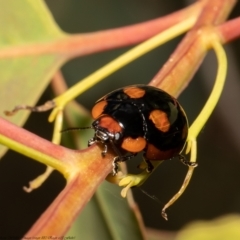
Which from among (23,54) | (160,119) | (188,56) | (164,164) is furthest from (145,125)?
(164,164)

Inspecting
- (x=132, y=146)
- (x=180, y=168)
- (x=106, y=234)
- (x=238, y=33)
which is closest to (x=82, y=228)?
(x=106, y=234)

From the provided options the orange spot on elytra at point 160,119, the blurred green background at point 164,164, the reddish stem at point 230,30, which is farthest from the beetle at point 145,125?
the blurred green background at point 164,164

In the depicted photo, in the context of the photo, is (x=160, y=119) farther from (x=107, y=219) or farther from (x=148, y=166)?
(x=107, y=219)

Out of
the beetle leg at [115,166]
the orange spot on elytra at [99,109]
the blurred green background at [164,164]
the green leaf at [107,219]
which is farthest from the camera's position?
the blurred green background at [164,164]

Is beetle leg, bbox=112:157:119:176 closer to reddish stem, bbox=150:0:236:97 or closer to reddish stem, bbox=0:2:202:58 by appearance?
reddish stem, bbox=150:0:236:97

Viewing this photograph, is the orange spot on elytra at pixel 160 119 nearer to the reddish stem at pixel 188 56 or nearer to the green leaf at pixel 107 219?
the reddish stem at pixel 188 56

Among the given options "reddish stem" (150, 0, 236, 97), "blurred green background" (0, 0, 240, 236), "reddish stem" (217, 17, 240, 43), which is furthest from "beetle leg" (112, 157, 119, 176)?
"blurred green background" (0, 0, 240, 236)

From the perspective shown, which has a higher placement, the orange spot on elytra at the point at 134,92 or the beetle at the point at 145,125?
the orange spot on elytra at the point at 134,92
